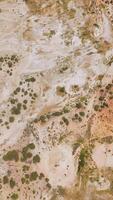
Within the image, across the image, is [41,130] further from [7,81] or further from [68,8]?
[68,8]

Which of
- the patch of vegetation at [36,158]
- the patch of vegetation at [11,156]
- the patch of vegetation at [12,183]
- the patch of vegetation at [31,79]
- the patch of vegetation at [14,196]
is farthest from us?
the patch of vegetation at [31,79]

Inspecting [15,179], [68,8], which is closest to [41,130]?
[15,179]

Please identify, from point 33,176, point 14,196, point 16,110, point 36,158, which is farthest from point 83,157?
point 16,110

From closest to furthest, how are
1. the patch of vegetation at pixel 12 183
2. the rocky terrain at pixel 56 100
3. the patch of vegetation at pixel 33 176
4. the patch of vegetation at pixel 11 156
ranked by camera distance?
1. the patch of vegetation at pixel 12 183
2. the patch of vegetation at pixel 33 176
3. the patch of vegetation at pixel 11 156
4. the rocky terrain at pixel 56 100

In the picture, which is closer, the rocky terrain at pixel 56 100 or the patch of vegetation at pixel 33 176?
the patch of vegetation at pixel 33 176

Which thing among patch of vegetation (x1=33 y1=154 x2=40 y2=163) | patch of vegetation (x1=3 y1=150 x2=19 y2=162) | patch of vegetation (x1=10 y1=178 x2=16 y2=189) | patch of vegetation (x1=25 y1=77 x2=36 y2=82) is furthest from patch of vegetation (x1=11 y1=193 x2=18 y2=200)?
patch of vegetation (x1=25 y1=77 x2=36 y2=82)

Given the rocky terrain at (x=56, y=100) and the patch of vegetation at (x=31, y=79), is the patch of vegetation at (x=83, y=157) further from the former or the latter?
the patch of vegetation at (x=31, y=79)

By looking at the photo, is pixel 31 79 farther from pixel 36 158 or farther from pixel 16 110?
pixel 36 158

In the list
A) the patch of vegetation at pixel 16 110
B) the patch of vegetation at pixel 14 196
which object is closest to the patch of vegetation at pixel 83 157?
the patch of vegetation at pixel 14 196
